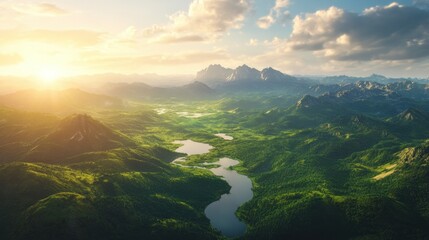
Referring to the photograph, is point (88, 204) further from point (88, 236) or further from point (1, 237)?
point (1, 237)

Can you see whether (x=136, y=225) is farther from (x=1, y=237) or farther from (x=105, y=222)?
(x=1, y=237)

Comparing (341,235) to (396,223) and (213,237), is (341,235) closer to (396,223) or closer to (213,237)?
(396,223)

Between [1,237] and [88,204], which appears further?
[88,204]

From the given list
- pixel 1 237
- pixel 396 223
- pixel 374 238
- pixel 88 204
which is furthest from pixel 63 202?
pixel 396 223

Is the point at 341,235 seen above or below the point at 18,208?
below

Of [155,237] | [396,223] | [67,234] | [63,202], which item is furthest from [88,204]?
[396,223]

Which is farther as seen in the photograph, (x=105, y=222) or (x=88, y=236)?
(x=105, y=222)

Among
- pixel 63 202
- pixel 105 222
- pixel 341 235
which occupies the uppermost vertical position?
pixel 63 202

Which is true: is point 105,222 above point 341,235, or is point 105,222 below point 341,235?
above
